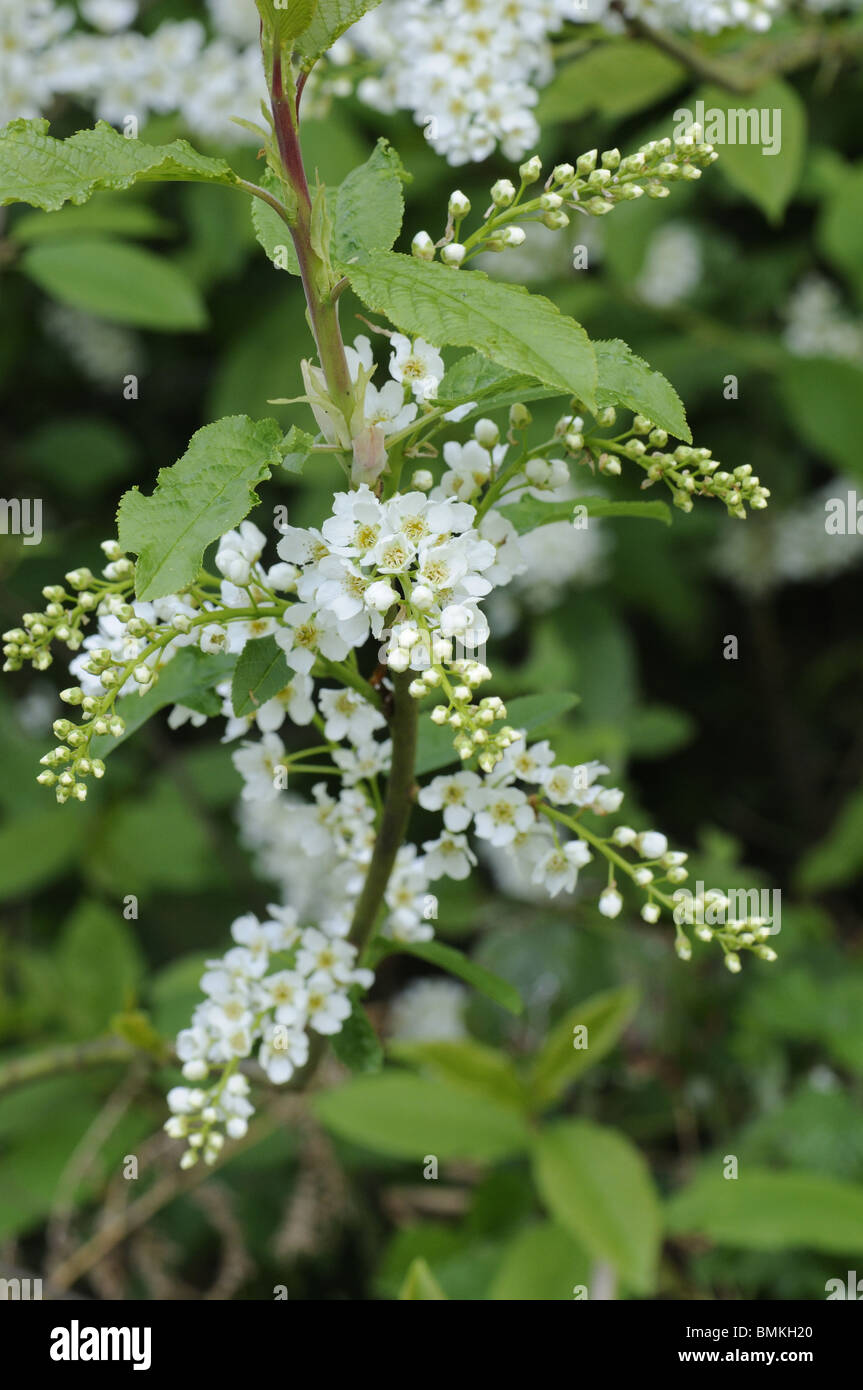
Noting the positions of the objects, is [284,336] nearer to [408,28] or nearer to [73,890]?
[408,28]

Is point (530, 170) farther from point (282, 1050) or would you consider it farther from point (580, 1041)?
point (580, 1041)

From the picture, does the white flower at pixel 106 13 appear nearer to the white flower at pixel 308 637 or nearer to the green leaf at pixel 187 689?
the green leaf at pixel 187 689

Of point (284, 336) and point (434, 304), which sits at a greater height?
point (284, 336)

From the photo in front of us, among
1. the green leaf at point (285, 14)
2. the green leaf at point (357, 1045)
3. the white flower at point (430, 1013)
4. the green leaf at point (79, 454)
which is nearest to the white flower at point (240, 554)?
the green leaf at point (285, 14)

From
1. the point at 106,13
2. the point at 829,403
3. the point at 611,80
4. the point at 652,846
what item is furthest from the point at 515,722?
the point at 106,13

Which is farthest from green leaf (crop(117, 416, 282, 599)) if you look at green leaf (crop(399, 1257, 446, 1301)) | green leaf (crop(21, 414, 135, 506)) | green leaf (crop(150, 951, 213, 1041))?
green leaf (crop(21, 414, 135, 506))

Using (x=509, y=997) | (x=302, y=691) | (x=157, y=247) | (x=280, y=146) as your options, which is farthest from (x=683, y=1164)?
(x=157, y=247)

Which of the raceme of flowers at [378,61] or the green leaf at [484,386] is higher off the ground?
the raceme of flowers at [378,61]
